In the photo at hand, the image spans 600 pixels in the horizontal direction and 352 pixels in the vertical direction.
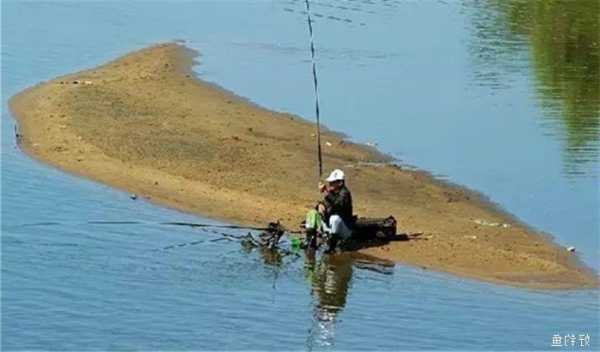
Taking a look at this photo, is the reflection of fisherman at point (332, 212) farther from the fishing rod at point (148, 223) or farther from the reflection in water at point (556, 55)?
the reflection in water at point (556, 55)

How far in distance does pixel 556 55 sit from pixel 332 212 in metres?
20.1

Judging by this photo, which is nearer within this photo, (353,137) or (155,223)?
(155,223)

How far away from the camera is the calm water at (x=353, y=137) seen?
15.1 m

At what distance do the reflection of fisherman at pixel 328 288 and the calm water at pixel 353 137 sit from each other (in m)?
0.03

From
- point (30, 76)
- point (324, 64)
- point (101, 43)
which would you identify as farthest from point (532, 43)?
point (30, 76)

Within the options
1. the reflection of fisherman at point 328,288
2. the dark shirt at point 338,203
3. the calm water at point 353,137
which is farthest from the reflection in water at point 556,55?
the reflection of fisherman at point 328,288

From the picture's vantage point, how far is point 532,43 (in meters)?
38.4

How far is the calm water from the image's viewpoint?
593 inches

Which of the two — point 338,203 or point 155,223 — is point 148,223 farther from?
point 338,203

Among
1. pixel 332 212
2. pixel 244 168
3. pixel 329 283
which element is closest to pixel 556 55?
pixel 244 168

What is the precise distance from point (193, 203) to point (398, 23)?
2230 centimetres

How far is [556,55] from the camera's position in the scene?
119 feet

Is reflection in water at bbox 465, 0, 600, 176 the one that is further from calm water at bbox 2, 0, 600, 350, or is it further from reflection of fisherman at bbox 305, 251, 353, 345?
reflection of fisherman at bbox 305, 251, 353, 345

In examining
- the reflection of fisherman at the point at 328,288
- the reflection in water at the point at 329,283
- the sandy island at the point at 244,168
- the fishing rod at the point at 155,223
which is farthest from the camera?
the fishing rod at the point at 155,223
